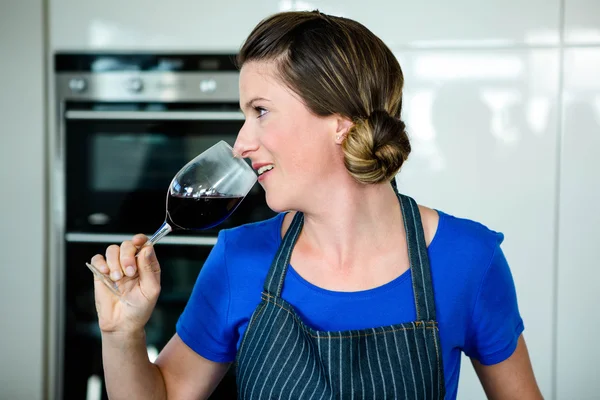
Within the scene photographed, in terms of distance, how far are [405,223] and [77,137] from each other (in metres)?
1.45

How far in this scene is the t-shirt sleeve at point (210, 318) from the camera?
1129 mm

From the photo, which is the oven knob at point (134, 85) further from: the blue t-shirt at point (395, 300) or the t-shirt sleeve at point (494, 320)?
the t-shirt sleeve at point (494, 320)

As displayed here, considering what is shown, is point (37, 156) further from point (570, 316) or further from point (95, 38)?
point (570, 316)

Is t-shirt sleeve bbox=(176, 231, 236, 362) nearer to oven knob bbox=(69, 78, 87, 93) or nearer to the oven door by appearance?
the oven door

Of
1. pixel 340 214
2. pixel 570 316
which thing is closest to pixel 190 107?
pixel 340 214

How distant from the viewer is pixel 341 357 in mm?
1040

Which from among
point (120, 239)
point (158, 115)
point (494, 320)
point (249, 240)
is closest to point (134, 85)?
point (158, 115)

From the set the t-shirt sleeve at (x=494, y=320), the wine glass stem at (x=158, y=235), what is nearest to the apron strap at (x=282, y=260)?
the wine glass stem at (x=158, y=235)

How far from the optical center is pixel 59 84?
7.24ft

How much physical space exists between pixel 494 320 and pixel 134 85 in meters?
1.53

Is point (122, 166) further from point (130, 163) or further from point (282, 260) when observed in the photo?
point (282, 260)

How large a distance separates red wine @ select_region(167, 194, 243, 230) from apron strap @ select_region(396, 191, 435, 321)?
0.31 meters

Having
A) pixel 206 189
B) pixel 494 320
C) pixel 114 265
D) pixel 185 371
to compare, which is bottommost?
pixel 185 371

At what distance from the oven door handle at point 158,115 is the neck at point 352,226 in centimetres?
108
